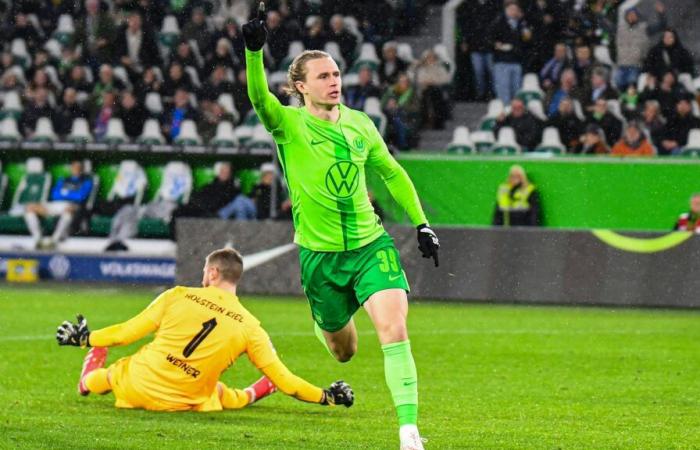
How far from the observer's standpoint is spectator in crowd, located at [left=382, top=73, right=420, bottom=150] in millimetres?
22828

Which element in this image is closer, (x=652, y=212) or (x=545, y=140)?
(x=652, y=212)

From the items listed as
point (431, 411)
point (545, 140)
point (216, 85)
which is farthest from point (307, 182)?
point (216, 85)

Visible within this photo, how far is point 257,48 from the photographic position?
7422mm

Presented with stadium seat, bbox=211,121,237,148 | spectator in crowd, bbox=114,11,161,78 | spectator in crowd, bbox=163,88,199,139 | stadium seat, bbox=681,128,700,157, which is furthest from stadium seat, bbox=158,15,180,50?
stadium seat, bbox=681,128,700,157

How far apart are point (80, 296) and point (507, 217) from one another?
19.0 feet

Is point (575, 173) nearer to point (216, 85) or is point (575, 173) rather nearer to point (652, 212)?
point (652, 212)

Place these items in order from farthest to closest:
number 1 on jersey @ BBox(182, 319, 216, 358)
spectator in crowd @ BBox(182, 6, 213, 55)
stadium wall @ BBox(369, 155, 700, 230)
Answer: spectator in crowd @ BBox(182, 6, 213, 55)
stadium wall @ BBox(369, 155, 700, 230)
number 1 on jersey @ BBox(182, 319, 216, 358)

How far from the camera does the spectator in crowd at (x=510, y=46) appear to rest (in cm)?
2320

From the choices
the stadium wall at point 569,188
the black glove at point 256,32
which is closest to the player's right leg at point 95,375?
the black glove at point 256,32

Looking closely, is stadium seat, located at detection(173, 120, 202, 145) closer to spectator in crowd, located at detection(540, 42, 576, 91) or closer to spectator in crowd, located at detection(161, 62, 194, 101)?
spectator in crowd, located at detection(161, 62, 194, 101)

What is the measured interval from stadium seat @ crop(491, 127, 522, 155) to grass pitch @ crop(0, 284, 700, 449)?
3649 millimetres

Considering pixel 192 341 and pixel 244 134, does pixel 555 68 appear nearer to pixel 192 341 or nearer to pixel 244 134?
pixel 244 134

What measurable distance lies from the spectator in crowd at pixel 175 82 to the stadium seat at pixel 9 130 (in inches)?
102

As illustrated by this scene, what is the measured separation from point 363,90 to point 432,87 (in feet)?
3.82
